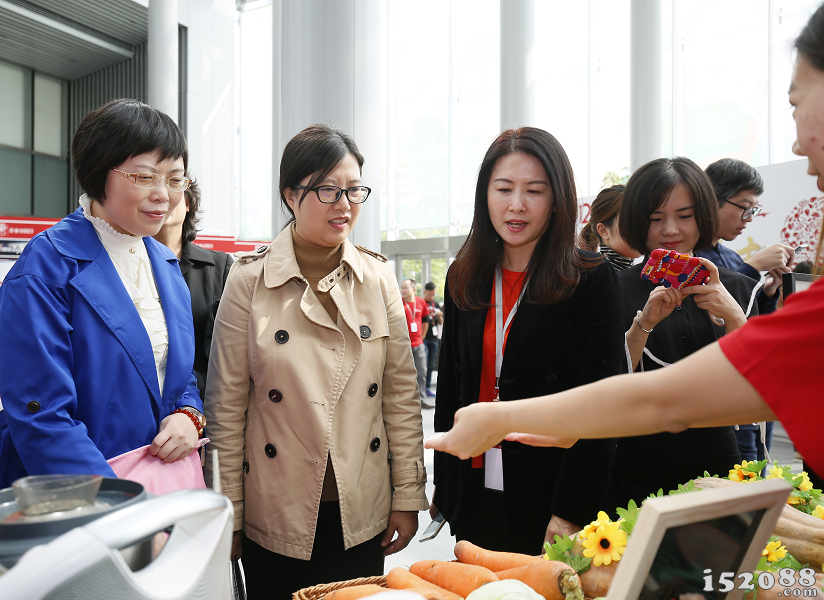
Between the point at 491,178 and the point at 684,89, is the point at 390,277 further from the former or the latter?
the point at 684,89

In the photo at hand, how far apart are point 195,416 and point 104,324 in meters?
0.35

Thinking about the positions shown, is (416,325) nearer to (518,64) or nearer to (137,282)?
(518,64)

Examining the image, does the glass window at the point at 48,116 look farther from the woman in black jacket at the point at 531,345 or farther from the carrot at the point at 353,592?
the carrot at the point at 353,592

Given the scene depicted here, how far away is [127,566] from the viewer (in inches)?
23.3

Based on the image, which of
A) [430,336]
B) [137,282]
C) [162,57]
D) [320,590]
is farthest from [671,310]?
[162,57]

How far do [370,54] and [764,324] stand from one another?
3175mm

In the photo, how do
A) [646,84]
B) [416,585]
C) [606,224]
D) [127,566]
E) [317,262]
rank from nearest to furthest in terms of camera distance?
[127,566]
[416,585]
[317,262]
[606,224]
[646,84]

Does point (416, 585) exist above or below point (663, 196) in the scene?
below

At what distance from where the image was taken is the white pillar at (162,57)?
9.12 m

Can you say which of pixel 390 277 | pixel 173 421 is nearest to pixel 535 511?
pixel 390 277

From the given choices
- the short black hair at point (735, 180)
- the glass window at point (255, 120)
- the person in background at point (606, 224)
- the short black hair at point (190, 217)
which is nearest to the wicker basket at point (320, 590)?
the short black hair at point (190, 217)

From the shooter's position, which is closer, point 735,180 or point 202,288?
point 202,288

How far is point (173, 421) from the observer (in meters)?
1.48

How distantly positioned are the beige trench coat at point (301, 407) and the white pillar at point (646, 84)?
684 cm
